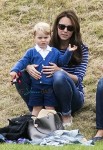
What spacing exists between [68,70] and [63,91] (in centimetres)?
45

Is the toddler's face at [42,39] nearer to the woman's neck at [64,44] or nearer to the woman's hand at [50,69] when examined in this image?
the woman's hand at [50,69]

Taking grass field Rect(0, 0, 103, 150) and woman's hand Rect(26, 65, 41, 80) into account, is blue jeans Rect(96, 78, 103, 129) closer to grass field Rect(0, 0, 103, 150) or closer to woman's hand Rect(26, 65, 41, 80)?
grass field Rect(0, 0, 103, 150)

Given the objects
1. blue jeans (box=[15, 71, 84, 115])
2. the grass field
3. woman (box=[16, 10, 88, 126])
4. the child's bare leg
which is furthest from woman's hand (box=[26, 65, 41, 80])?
the grass field

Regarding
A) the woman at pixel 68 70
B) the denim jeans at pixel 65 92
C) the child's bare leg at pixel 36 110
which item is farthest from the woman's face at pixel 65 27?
the child's bare leg at pixel 36 110

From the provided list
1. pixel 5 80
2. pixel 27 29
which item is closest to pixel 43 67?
pixel 5 80

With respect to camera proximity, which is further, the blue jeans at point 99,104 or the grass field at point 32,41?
the grass field at point 32,41

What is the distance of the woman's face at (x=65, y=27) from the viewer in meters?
7.07

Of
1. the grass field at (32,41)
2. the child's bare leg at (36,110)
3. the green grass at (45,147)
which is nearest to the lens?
the green grass at (45,147)

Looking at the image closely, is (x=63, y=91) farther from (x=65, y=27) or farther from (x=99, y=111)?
(x=65, y=27)

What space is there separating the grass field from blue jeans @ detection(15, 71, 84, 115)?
292 millimetres

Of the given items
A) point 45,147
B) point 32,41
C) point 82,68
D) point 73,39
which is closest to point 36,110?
point 82,68

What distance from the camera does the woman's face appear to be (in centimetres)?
707

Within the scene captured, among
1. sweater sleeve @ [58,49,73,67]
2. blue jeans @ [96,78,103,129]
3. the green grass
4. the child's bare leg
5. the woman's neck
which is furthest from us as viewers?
the woman's neck

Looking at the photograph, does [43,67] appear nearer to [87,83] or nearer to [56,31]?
[56,31]
